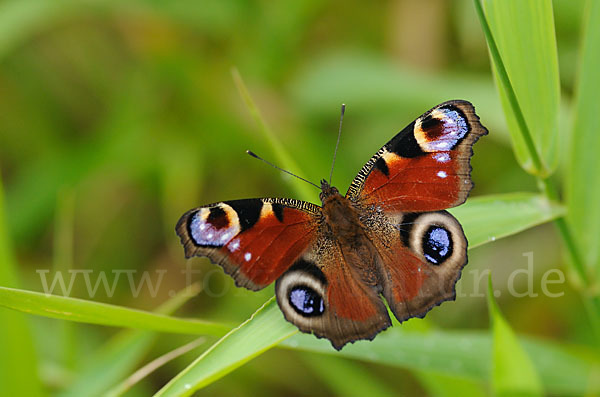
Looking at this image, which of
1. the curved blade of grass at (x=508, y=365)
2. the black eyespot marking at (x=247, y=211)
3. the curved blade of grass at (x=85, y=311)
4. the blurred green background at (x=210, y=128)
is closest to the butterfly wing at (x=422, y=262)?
the curved blade of grass at (x=508, y=365)

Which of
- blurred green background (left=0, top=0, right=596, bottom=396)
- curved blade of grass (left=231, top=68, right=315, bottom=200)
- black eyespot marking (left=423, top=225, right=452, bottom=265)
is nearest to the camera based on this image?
black eyespot marking (left=423, top=225, right=452, bottom=265)

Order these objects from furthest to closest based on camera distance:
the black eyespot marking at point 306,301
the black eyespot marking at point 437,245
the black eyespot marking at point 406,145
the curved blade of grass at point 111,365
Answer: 1. the curved blade of grass at point 111,365
2. the black eyespot marking at point 406,145
3. the black eyespot marking at point 437,245
4. the black eyespot marking at point 306,301

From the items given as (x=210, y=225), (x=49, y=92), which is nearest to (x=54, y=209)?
(x=49, y=92)

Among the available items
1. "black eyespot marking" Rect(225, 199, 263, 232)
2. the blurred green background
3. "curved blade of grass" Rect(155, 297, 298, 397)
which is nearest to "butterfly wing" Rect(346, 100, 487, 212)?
"black eyespot marking" Rect(225, 199, 263, 232)

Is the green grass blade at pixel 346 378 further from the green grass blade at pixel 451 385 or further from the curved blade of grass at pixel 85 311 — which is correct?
the curved blade of grass at pixel 85 311

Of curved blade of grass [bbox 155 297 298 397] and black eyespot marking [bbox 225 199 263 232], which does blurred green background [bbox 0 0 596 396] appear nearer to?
black eyespot marking [bbox 225 199 263 232]

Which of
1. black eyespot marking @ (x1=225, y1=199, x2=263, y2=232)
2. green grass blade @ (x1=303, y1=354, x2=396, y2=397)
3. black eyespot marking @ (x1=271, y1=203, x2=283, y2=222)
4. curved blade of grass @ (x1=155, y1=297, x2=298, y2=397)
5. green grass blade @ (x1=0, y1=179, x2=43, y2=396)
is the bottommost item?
green grass blade @ (x1=303, y1=354, x2=396, y2=397)

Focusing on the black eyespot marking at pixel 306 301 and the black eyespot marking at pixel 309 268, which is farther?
the black eyespot marking at pixel 309 268
